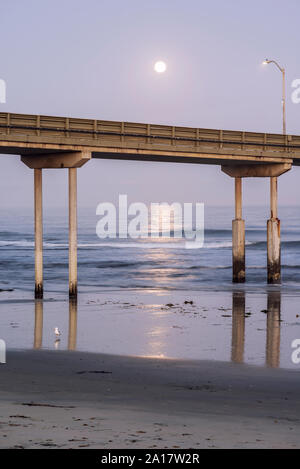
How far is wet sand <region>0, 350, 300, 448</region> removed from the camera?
1088cm

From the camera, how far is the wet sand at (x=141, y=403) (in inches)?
428

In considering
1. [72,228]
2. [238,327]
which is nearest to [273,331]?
[238,327]

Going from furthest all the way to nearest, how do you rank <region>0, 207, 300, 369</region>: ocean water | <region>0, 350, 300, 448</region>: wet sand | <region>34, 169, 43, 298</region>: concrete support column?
<region>34, 169, 43, 298</region>: concrete support column < <region>0, 207, 300, 369</region>: ocean water < <region>0, 350, 300, 448</region>: wet sand

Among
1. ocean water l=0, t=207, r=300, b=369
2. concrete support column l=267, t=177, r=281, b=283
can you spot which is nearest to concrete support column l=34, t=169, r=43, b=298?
ocean water l=0, t=207, r=300, b=369

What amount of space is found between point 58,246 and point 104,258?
→ 19537 millimetres

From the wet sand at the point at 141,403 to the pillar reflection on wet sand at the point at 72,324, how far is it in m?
1.69

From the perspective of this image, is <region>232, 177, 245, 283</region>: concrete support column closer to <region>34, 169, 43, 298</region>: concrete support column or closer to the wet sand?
<region>34, 169, 43, 298</region>: concrete support column

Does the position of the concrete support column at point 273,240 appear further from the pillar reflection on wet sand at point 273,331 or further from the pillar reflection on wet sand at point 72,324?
the pillar reflection on wet sand at point 72,324

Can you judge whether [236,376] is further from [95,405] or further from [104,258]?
[104,258]

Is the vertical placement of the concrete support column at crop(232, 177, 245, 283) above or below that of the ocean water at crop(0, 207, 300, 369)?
above

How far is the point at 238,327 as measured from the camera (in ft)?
83.3

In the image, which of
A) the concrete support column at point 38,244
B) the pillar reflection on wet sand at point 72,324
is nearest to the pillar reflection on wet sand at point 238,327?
the pillar reflection on wet sand at point 72,324

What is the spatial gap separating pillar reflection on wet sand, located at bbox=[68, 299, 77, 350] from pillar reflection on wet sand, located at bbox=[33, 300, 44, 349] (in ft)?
2.77

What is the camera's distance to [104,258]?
80.9 meters
